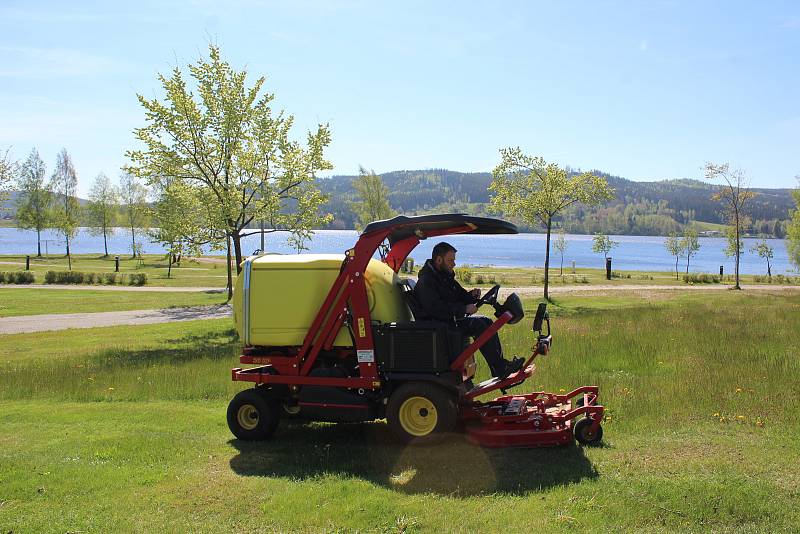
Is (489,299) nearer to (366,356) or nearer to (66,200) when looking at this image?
(366,356)

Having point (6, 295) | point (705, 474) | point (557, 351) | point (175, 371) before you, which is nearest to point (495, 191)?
point (557, 351)

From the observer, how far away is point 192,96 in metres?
23.3

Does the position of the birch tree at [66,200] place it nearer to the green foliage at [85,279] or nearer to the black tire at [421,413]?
the green foliage at [85,279]

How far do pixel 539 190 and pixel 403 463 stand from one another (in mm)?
25676

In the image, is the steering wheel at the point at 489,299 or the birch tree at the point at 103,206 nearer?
the steering wheel at the point at 489,299

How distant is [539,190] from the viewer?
1241 inches

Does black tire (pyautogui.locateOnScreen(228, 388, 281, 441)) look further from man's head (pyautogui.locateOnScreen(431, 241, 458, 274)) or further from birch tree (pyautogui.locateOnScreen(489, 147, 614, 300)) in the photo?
birch tree (pyautogui.locateOnScreen(489, 147, 614, 300))

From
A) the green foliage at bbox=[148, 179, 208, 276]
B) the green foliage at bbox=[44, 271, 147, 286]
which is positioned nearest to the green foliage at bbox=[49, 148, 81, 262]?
the green foliage at bbox=[44, 271, 147, 286]

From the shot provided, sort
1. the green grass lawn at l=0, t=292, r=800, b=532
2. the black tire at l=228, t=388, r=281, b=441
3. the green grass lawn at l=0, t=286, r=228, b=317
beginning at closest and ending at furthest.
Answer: the green grass lawn at l=0, t=292, r=800, b=532 → the black tire at l=228, t=388, r=281, b=441 → the green grass lawn at l=0, t=286, r=228, b=317

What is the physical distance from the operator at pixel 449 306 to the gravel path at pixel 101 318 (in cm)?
1747

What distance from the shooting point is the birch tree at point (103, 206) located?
85000 mm

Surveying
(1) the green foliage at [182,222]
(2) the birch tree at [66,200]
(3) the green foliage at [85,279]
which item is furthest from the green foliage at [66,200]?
(1) the green foliage at [182,222]

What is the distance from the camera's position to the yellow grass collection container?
8.19 m

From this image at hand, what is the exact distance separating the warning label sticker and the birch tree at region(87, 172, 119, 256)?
84495mm
